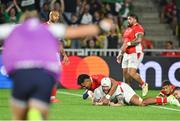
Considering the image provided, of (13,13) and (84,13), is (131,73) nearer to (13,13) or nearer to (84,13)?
(13,13)

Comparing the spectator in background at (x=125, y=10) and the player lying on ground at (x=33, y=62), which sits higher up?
the player lying on ground at (x=33, y=62)

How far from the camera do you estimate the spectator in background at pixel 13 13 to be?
25266 millimetres

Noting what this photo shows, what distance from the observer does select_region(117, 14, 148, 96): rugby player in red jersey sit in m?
20.6

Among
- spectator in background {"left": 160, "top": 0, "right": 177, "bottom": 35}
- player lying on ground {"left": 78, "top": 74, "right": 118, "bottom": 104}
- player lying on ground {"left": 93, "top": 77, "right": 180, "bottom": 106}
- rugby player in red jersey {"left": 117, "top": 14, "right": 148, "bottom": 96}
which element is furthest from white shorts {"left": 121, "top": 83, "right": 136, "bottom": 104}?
spectator in background {"left": 160, "top": 0, "right": 177, "bottom": 35}

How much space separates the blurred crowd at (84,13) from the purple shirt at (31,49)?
53.0ft

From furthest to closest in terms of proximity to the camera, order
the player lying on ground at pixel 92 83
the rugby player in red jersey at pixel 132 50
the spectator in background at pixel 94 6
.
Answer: the spectator in background at pixel 94 6, the rugby player in red jersey at pixel 132 50, the player lying on ground at pixel 92 83

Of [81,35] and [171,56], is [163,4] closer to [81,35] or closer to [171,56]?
[171,56]

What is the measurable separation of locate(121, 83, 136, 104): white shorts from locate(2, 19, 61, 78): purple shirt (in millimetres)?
8507

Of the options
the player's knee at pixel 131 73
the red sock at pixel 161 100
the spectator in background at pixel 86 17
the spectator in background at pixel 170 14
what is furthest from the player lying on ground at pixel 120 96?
the spectator in background at pixel 170 14

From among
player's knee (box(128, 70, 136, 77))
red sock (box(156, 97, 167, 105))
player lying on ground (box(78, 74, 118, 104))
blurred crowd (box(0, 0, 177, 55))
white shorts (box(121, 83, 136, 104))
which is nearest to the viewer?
player lying on ground (box(78, 74, 118, 104))

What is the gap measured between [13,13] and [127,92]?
945 centimetres

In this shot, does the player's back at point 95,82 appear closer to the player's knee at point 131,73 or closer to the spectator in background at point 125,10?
the player's knee at point 131,73

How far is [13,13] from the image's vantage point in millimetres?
25391

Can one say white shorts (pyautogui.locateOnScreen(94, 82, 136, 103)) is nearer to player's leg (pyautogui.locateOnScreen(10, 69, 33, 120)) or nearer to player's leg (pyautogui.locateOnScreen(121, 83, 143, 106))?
player's leg (pyautogui.locateOnScreen(121, 83, 143, 106))
